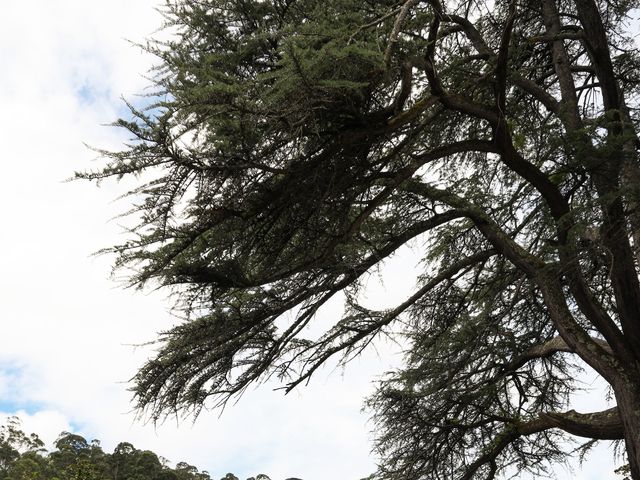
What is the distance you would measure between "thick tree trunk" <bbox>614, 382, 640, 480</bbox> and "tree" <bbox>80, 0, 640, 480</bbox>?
0.07 feet

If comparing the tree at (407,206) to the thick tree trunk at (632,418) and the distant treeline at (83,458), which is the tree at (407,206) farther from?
the distant treeline at (83,458)

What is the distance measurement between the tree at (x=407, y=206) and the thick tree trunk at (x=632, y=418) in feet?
0.07

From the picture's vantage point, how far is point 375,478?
329 inches

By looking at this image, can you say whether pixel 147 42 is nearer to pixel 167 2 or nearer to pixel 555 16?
pixel 167 2

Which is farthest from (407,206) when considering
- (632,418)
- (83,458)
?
(83,458)

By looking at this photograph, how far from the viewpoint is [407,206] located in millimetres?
7199

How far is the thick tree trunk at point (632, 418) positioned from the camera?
6461mm

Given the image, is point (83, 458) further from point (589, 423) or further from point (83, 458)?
point (589, 423)

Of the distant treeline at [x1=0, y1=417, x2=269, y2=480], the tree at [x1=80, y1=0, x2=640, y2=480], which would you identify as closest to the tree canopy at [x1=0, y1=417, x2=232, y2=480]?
the distant treeline at [x1=0, y1=417, x2=269, y2=480]

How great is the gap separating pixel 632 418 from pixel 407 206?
10.5 feet

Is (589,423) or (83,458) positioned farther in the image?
(83,458)

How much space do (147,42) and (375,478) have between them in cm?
622

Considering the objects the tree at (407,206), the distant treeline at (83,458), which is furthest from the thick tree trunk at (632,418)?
the distant treeline at (83,458)

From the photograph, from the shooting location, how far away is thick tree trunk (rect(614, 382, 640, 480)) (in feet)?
21.2
